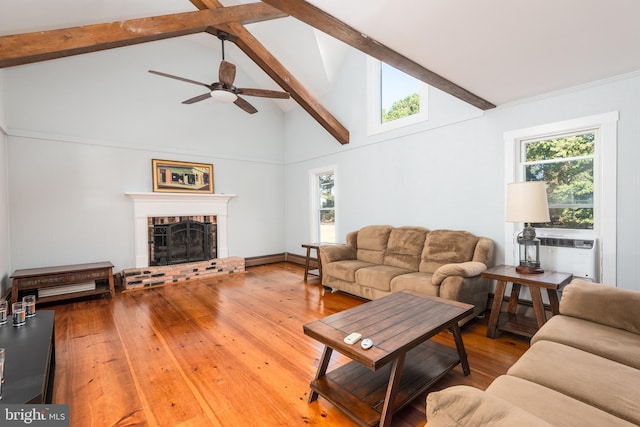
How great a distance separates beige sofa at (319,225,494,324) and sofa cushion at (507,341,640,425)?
129 cm

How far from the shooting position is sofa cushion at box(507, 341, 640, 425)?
1.14m

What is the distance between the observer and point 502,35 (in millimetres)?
2010

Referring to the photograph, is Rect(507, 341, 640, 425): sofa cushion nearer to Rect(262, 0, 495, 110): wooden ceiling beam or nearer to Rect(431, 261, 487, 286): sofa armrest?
Rect(431, 261, 487, 286): sofa armrest

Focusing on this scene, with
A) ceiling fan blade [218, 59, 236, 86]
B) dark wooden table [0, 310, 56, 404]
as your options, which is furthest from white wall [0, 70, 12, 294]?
ceiling fan blade [218, 59, 236, 86]

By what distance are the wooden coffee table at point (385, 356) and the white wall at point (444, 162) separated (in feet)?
5.88

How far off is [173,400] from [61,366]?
1213 millimetres

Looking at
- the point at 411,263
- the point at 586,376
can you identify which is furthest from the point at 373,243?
the point at 586,376

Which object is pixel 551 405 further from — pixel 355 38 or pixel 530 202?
pixel 355 38

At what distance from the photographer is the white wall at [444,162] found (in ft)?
8.43

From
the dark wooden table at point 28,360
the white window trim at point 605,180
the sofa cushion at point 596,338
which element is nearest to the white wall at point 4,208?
the dark wooden table at point 28,360

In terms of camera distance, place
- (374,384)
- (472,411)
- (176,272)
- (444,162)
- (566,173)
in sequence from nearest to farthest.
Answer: (472,411), (374,384), (566,173), (444,162), (176,272)

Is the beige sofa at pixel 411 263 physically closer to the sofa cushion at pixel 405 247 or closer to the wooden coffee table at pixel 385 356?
the sofa cushion at pixel 405 247

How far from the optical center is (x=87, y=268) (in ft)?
13.2

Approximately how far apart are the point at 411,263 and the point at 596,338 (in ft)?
7.09
